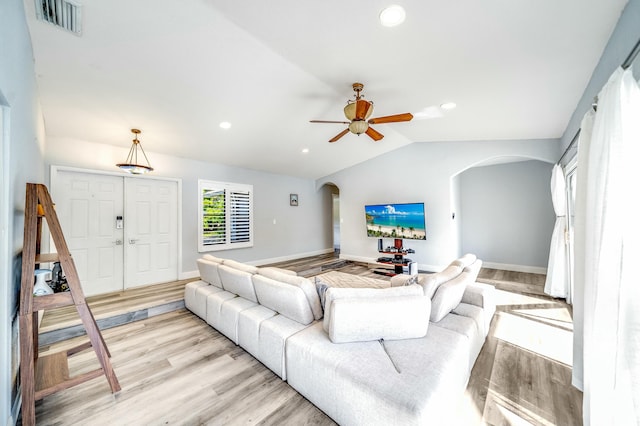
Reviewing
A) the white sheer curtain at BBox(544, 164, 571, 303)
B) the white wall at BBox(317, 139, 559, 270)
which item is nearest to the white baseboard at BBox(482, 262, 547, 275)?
the white wall at BBox(317, 139, 559, 270)

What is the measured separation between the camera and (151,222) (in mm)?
4637

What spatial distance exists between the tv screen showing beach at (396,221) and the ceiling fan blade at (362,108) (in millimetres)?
3349

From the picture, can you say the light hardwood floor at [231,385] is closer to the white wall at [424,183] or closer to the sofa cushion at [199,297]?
the sofa cushion at [199,297]

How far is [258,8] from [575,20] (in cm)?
236

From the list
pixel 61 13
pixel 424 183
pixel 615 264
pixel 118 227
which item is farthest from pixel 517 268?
pixel 118 227

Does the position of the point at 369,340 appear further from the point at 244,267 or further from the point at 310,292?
the point at 244,267

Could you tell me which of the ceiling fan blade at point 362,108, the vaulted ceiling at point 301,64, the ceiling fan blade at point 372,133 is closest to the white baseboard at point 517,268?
the vaulted ceiling at point 301,64

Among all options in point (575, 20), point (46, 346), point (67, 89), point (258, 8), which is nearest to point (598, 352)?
point (575, 20)

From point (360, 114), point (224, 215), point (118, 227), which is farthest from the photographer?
point (224, 215)

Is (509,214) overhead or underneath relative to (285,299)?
overhead

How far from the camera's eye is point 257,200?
6.40 m

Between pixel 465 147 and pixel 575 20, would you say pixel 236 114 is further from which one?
pixel 465 147

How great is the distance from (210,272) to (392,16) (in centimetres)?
340

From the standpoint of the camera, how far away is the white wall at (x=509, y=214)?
544 centimetres
